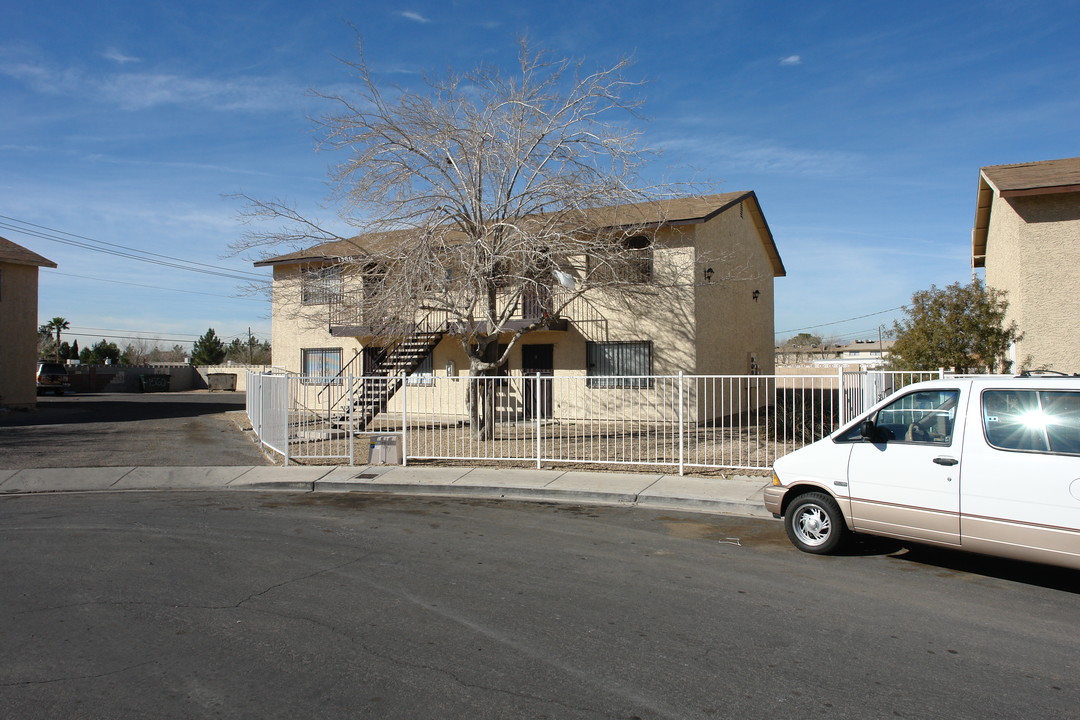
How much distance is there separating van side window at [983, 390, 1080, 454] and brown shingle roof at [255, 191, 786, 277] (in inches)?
415

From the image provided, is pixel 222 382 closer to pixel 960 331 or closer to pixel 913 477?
pixel 960 331

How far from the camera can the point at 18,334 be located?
91.9 ft

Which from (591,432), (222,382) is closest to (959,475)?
(591,432)

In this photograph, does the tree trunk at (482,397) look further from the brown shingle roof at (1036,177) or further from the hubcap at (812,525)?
the brown shingle roof at (1036,177)

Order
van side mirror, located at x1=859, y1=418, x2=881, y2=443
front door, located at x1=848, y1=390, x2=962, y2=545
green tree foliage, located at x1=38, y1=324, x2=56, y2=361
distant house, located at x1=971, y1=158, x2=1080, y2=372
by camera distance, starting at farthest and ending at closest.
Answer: green tree foliage, located at x1=38, y1=324, x2=56, y2=361
distant house, located at x1=971, y1=158, x2=1080, y2=372
van side mirror, located at x1=859, y1=418, x2=881, y2=443
front door, located at x1=848, y1=390, x2=962, y2=545

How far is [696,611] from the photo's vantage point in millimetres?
5434

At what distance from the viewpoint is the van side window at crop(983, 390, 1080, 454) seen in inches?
227

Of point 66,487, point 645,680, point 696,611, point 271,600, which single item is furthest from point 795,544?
point 66,487

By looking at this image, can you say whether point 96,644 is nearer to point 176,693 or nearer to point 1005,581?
point 176,693

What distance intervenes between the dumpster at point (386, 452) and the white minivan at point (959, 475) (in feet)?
25.7

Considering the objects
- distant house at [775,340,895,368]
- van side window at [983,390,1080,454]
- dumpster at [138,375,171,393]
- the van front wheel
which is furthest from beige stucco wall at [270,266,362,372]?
distant house at [775,340,895,368]

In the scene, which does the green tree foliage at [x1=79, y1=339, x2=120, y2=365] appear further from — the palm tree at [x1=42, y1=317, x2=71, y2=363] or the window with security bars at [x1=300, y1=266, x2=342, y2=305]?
the window with security bars at [x1=300, y1=266, x2=342, y2=305]

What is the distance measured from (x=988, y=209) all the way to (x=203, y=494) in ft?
65.0

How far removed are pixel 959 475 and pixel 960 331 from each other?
10022mm
